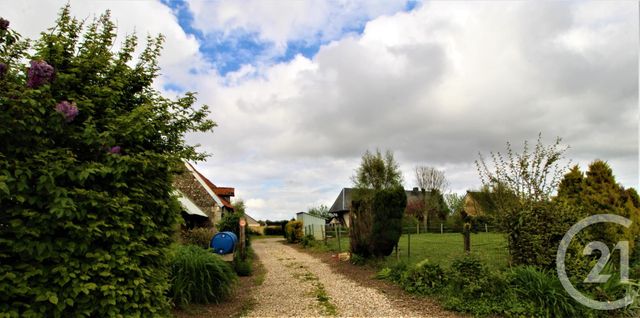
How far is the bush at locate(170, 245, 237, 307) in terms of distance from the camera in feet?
23.1

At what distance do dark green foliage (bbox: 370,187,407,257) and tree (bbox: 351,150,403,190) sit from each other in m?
21.6

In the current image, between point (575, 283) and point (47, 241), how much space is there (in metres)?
7.42

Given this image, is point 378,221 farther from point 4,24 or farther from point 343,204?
point 343,204

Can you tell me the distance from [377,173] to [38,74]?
3147 cm

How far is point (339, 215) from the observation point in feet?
169

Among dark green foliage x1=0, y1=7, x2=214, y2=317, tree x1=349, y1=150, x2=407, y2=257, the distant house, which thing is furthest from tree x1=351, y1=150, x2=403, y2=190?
dark green foliage x1=0, y1=7, x2=214, y2=317

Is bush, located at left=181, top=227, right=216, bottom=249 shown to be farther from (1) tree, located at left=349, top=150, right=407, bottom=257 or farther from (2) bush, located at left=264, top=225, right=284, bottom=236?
(2) bush, located at left=264, top=225, right=284, bottom=236

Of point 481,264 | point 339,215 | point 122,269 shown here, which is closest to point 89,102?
point 122,269

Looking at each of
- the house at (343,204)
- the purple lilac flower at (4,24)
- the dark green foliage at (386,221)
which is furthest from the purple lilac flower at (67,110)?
the house at (343,204)

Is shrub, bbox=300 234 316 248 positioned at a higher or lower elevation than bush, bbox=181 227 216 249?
lower

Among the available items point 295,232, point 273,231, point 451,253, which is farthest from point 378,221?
point 273,231

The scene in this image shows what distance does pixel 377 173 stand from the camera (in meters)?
33.8

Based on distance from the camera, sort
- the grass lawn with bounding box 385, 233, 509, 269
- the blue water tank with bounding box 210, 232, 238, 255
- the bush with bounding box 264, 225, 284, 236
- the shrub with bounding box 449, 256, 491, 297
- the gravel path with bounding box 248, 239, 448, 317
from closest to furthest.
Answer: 1. the shrub with bounding box 449, 256, 491, 297
2. the gravel path with bounding box 248, 239, 448, 317
3. the grass lawn with bounding box 385, 233, 509, 269
4. the blue water tank with bounding box 210, 232, 238, 255
5. the bush with bounding box 264, 225, 284, 236

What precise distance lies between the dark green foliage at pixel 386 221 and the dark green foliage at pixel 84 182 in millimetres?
8176
